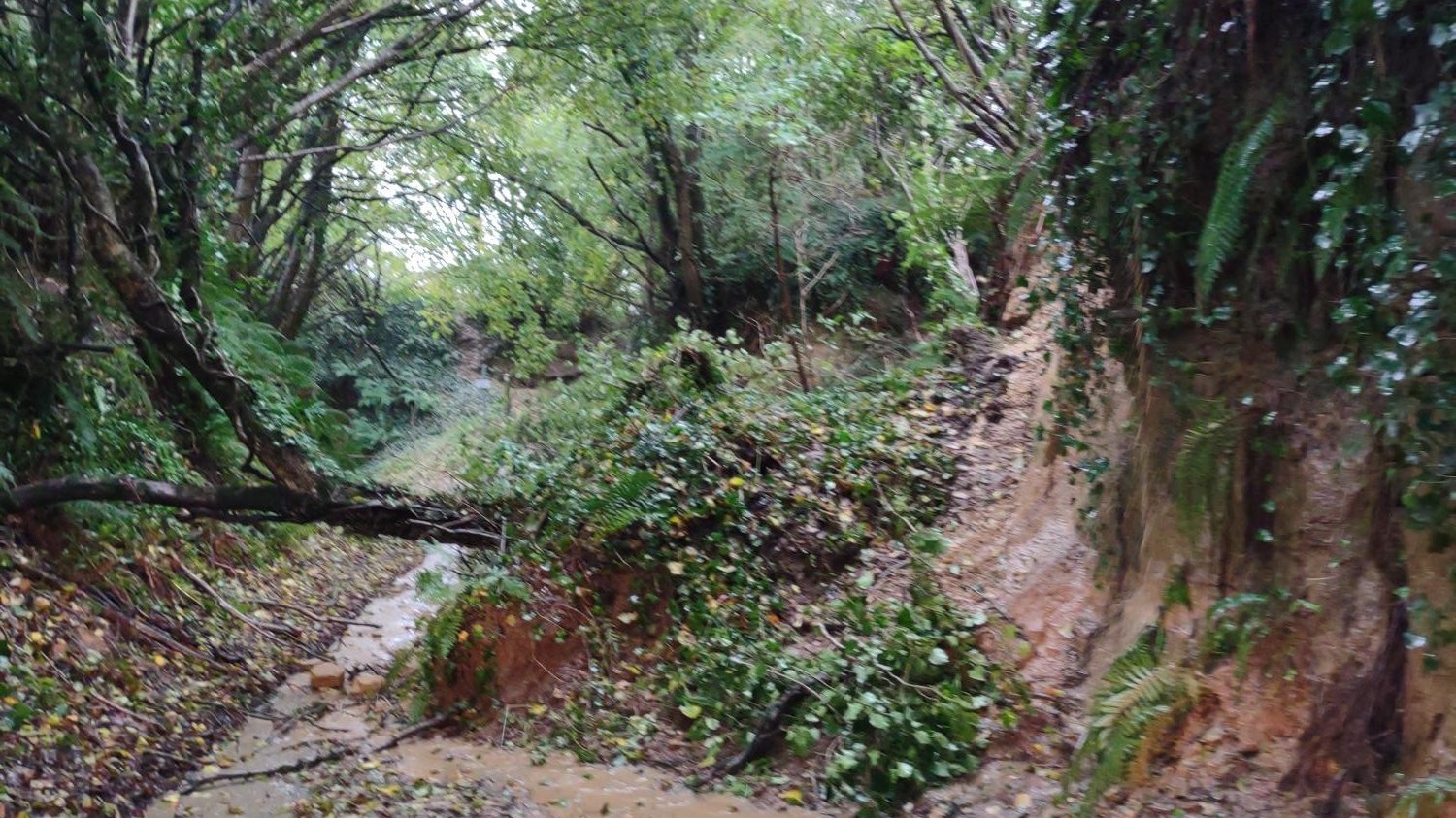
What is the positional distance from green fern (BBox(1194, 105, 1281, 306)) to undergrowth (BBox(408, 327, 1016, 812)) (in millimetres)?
2908

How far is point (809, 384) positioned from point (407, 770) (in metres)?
5.43

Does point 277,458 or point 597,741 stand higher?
point 277,458

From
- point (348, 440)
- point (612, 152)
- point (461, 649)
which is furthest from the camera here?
A: point (612, 152)

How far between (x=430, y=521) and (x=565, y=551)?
118 centimetres

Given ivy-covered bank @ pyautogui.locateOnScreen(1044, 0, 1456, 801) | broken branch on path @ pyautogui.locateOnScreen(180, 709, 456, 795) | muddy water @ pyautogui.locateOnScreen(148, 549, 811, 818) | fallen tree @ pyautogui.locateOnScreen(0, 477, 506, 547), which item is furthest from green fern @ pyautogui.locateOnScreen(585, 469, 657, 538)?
ivy-covered bank @ pyautogui.locateOnScreen(1044, 0, 1456, 801)

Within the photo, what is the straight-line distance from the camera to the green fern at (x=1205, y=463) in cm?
412

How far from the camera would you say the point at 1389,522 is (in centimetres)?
344

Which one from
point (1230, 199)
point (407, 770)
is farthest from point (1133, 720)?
point (407, 770)

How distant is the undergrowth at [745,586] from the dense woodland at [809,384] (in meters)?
0.04

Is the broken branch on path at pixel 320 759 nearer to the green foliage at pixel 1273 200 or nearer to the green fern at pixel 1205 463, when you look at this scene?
the green foliage at pixel 1273 200

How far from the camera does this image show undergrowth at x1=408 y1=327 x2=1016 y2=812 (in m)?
5.77

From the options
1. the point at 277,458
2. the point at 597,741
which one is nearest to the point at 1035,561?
the point at 597,741

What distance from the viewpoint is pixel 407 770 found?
665 cm

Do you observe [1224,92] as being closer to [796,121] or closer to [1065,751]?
[1065,751]
